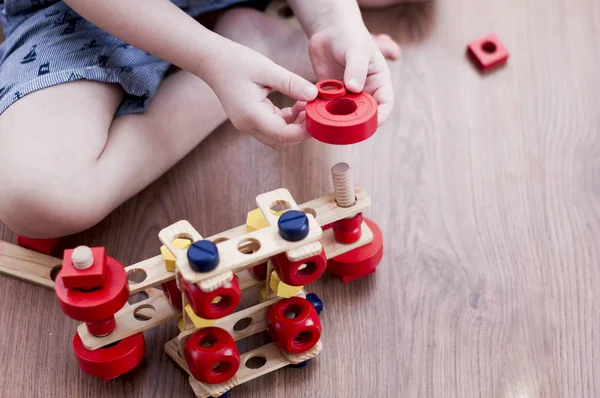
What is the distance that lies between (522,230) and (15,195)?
26.4 inches

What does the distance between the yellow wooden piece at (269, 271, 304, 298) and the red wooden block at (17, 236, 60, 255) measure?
1.07 feet

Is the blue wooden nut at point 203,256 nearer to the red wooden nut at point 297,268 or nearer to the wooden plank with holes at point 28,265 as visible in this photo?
the red wooden nut at point 297,268

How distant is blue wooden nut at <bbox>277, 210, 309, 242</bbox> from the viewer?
76cm

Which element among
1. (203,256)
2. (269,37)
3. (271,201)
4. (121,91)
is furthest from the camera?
(269,37)

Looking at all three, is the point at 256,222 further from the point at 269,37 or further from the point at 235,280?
the point at 269,37

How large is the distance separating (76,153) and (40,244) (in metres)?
0.15

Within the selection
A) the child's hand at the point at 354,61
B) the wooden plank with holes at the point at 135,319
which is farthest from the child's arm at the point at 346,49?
the wooden plank with holes at the point at 135,319

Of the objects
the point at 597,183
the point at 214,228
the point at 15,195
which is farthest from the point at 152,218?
the point at 597,183

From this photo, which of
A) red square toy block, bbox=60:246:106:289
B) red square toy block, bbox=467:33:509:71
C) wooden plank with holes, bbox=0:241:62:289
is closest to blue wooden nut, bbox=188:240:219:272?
red square toy block, bbox=60:246:106:289

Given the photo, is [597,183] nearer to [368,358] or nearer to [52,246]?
[368,358]

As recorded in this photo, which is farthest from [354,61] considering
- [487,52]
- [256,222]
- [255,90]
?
[487,52]

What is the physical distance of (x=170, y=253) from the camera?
809 millimetres

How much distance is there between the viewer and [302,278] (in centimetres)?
80

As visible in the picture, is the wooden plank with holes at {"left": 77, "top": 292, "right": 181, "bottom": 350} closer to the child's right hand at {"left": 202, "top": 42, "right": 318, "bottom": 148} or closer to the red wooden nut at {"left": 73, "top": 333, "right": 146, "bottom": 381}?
the red wooden nut at {"left": 73, "top": 333, "right": 146, "bottom": 381}
